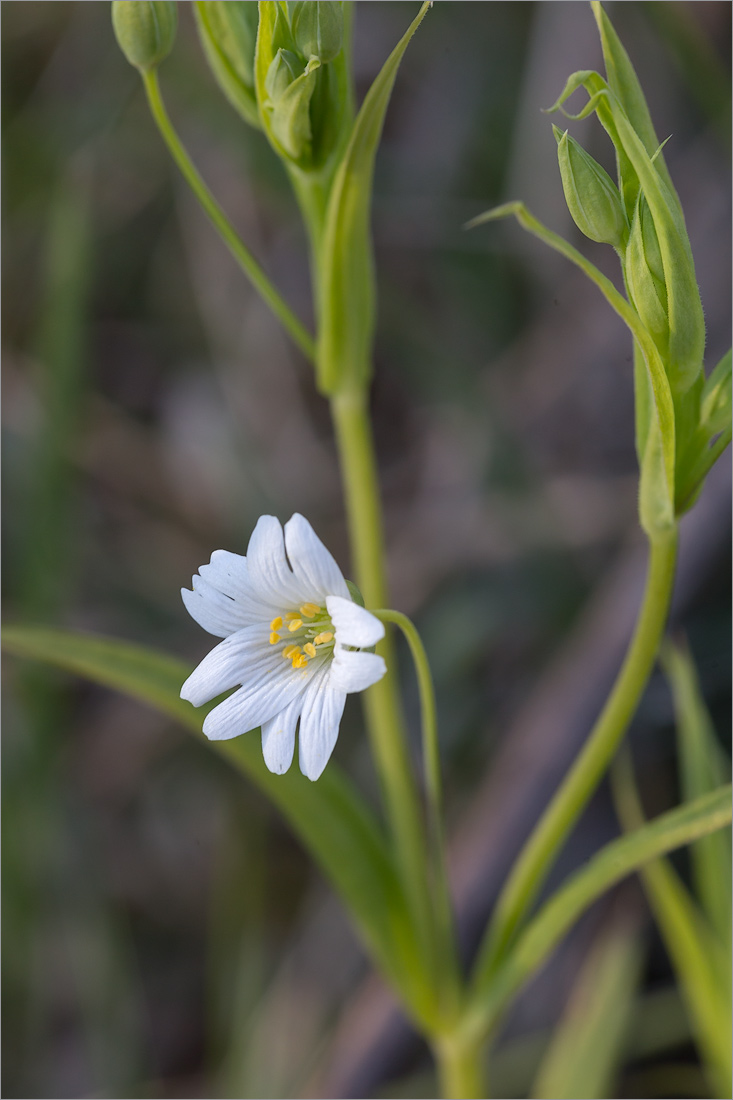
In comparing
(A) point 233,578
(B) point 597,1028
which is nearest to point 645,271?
(A) point 233,578

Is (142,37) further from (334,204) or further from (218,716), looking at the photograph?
(218,716)

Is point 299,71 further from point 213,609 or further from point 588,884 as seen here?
point 588,884

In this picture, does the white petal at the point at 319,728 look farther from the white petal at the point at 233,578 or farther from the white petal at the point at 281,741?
the white petal at the point at 233,578

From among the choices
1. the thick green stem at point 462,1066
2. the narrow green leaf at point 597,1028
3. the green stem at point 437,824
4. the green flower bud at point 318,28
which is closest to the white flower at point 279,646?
the green stem at point 437,824

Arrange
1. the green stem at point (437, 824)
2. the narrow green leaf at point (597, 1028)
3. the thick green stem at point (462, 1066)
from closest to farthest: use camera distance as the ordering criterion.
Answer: the green stem at point (437, 824) < the thick green stem at point (462, 1066) < the narrow green leaf at point (597, 1028)

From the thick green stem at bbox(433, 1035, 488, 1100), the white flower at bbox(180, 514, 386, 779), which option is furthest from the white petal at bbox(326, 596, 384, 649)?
the thick green stem at bbox(433, 1035, 488, 1100)

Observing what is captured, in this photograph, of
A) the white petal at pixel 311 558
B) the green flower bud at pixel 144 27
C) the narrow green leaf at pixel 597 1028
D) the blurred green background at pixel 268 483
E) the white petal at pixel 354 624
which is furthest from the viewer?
the blurred green background at pixel 268 483

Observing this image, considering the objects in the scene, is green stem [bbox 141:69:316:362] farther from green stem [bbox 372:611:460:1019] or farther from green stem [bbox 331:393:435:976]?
green stem [bbox 372:611:460:1019]
